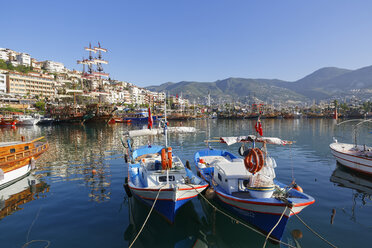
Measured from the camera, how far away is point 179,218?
1283 cm

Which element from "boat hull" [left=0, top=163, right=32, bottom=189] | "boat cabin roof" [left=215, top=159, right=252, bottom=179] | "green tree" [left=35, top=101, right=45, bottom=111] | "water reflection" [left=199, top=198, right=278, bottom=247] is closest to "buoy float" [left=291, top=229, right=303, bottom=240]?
"water reflection" [left=199, top=198, right=278, bottom=247]

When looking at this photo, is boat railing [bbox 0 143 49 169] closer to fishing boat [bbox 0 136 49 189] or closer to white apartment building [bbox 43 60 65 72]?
fishing boat [bbox 0 136 49 189]

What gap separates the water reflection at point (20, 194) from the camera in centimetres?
1372

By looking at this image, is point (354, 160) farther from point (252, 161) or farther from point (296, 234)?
point (252, 161)

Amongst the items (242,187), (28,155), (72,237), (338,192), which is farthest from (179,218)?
(28,155)

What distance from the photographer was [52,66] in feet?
609

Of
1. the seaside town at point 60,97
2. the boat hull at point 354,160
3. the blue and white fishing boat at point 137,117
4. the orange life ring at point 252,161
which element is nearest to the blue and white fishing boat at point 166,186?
the orange life ring at point 252,161

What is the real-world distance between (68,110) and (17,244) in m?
106

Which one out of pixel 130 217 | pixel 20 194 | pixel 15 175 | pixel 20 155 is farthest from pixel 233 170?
pixel 20 155

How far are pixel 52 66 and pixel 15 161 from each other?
674ft

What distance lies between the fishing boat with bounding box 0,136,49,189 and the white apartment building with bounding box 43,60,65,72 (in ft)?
653

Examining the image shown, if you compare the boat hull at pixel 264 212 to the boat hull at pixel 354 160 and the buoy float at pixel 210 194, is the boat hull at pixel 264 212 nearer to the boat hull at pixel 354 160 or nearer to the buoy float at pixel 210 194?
the buoy float at pixel 210 194

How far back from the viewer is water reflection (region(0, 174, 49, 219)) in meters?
13.7

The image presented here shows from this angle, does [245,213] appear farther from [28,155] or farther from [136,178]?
[28,155]
